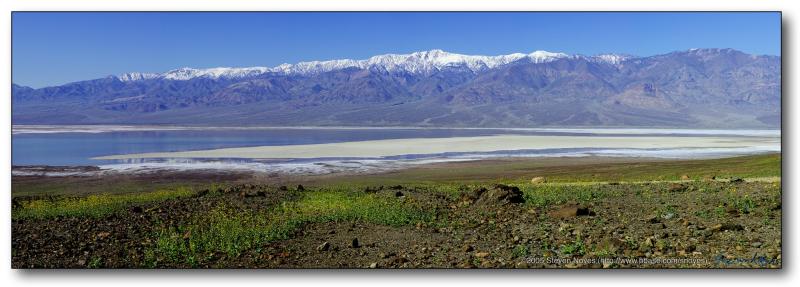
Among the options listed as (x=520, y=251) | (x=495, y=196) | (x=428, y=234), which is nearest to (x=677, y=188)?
(x=495, y=196)

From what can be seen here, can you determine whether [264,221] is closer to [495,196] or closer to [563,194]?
[495,196]

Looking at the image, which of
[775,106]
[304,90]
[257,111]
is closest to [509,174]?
[775,106]

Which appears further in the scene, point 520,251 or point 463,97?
point 463,97

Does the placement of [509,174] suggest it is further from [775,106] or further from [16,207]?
[16,207]

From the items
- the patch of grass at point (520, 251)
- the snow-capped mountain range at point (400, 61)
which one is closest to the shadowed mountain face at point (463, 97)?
the snow-capped mountain range at point (400, 61)

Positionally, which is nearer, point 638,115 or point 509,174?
point 509,174

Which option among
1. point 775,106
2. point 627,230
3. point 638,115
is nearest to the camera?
point 627,230

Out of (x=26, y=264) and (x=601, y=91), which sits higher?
(x=601, y=91)
